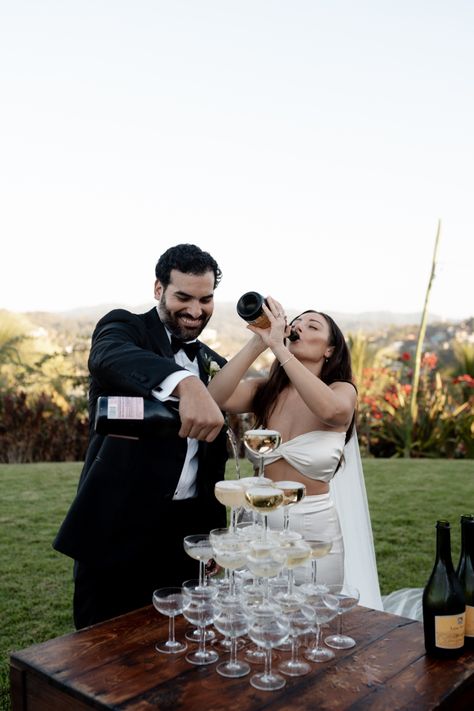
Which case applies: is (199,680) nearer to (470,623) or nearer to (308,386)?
(470,623)

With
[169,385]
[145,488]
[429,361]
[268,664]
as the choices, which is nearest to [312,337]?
[145,488]

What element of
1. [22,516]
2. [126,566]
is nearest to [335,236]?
[22,516]

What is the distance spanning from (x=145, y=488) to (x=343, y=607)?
0.82m

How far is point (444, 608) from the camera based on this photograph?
5.94ft

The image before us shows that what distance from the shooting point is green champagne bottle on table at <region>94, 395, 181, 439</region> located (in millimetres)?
1727

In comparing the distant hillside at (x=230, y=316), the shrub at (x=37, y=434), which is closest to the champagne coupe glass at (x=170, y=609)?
the shrub at (x=37, y=434)

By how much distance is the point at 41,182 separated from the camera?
119 ft

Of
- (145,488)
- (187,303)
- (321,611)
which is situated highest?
(187,303)

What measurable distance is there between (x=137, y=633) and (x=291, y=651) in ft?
1.52

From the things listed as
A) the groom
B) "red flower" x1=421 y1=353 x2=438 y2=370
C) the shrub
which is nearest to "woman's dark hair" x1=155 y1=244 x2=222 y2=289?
the groom

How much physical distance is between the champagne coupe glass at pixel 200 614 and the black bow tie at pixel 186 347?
106cm

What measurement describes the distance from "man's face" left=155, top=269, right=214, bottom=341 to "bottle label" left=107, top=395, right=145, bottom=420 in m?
0.69

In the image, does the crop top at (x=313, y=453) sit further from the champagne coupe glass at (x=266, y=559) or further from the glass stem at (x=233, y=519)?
the champagne coupe glass at (x=266, y=559)

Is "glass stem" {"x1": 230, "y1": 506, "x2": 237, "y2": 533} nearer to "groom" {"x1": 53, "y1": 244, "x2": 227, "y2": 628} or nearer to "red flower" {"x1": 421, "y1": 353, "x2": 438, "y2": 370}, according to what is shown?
"groom" {"x1": 53, "y1": 244, "x2": 227, "y2": 628}
